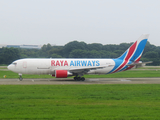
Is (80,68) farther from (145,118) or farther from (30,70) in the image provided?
(145,118)

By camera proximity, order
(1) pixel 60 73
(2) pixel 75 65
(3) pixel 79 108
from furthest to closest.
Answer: (2) pixel 75 65, (1) pixel 60 73, (3) pixel 79 108

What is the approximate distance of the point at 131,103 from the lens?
14891 millimetres

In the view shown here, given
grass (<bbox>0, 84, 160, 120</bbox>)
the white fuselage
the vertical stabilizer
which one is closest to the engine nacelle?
the white fuselage

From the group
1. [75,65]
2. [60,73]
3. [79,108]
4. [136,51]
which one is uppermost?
[136,51]

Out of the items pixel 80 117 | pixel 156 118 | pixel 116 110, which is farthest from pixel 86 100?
pixel 156 118

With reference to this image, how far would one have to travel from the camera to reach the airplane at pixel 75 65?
32.2 meters

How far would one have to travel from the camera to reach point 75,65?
1328 inches

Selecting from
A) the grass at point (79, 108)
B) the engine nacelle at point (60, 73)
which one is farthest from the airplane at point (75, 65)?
the grass at point (79, 108)

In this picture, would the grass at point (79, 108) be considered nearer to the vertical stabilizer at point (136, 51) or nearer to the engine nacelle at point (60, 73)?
the engine nacelle at point (60, 73)

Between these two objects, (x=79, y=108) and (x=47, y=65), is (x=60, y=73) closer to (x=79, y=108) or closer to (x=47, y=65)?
(x=47, y=65)

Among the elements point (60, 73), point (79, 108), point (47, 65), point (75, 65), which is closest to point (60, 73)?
point (60, 73)

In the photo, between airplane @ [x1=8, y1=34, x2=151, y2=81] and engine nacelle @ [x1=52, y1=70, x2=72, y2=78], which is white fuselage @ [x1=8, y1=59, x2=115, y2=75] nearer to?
airplane @ [x1=8, y1=34, x2=151, y2=81]

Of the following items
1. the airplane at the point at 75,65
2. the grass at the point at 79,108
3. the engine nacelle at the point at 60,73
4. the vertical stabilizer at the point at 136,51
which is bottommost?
the grass at the point at 79,108

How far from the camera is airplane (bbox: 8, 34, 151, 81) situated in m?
32.2
